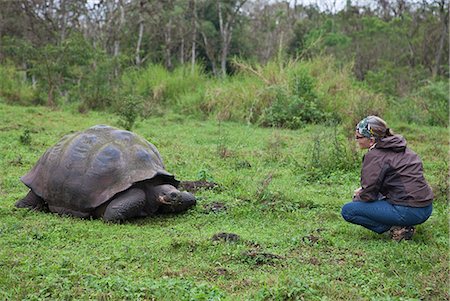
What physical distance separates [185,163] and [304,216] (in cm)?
280

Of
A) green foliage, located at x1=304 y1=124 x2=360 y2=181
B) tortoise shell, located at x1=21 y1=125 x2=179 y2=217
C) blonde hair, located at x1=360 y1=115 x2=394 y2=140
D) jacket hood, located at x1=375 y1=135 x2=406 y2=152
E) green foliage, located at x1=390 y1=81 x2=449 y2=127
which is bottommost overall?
green foliage, located at x1=390 y1=81 x2=449 y2=127

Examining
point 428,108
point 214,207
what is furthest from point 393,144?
point 428,108

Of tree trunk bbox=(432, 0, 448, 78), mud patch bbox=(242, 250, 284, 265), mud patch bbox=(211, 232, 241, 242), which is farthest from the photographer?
tree trunk bbox=(432, 0, 448, 78)

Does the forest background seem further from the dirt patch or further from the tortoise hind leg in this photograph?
the tortoise hind leg

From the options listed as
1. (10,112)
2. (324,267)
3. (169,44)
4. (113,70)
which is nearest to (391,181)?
(324,267)

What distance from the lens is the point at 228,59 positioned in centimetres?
2494

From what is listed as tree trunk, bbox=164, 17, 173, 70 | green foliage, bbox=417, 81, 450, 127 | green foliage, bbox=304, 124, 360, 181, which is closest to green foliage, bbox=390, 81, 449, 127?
green foliage, bbox=417, 81, 450, 127

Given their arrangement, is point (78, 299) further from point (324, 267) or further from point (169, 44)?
point (169, 44)

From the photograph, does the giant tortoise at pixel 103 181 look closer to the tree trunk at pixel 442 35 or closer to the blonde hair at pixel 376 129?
the blonde hair at pixel 376 129

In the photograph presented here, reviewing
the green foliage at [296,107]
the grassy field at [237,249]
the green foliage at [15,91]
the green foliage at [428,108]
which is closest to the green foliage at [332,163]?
the grassy field at [237,249]

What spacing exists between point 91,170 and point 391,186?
2.66 m

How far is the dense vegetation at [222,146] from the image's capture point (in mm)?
3967

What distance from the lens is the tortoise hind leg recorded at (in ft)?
19.0

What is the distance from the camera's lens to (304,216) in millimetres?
5762
